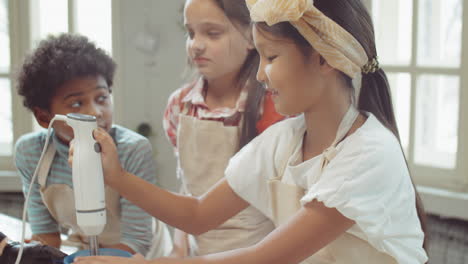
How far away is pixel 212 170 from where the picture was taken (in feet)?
4.90

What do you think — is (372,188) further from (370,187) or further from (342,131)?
(342,131)

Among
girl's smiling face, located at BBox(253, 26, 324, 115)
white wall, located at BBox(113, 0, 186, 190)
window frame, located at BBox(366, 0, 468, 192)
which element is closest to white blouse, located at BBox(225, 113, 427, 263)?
girl's smiling face, located at BBox(253, 26, 324, 115)

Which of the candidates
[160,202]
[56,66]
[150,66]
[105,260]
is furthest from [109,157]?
[150,66]

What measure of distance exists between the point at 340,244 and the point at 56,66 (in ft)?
2.52

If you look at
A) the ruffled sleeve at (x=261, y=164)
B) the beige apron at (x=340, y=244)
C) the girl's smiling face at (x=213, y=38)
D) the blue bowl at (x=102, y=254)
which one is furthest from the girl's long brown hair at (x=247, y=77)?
the blue bowl at (x=102, y=254)

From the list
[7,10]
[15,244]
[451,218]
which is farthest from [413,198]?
[7,10]

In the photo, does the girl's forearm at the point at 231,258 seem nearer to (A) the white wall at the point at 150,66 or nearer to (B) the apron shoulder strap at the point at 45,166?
(B) the apron shoulder strap at the point at 45,166

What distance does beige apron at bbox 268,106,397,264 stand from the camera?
41.1 inches

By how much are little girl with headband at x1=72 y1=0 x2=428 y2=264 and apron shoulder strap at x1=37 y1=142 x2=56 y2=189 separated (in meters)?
0.39

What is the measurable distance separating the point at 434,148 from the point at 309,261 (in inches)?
45.0

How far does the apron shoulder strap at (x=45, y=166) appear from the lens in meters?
1.47

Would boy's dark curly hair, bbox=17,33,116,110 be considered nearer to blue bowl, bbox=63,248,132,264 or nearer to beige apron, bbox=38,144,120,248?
beige apron, bbox=38,144,120,248

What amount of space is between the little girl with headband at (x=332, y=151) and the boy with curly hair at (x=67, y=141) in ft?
1.03

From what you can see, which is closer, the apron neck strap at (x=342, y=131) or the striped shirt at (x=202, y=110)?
the apron neck strap at (x=342, y=131)
